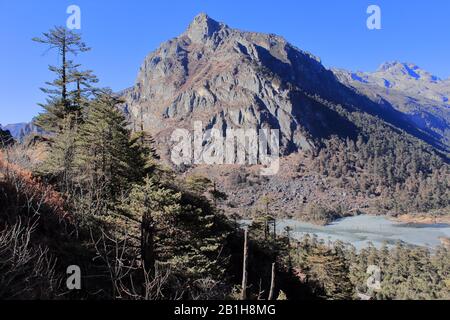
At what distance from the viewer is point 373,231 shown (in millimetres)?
152875

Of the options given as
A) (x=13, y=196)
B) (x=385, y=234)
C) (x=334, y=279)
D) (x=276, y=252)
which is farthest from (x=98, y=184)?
(x=385, y=234)

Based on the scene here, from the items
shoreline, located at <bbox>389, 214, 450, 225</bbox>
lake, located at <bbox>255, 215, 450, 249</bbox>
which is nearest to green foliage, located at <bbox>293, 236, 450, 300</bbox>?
lake, located at <bbox>255, 215, 450, 249</bbox>

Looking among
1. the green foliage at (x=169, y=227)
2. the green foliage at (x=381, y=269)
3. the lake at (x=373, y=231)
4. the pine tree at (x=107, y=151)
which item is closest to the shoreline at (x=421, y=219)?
the lake at (x=373, y=231)

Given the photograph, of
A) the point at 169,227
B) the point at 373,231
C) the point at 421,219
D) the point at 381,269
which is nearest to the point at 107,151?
the point at 169,227

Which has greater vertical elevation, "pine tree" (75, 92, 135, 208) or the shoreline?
"pine tree" (75, 92, 135, 208)

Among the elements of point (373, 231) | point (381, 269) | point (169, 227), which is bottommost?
point (373, 231)

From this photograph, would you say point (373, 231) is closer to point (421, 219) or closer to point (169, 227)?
point (421, 219)

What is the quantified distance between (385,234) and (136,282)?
150063 millimetres

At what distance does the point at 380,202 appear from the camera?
636 ft

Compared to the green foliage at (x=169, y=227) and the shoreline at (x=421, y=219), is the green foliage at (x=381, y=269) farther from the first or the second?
Answer: the shoreline at (x=421, y=219)

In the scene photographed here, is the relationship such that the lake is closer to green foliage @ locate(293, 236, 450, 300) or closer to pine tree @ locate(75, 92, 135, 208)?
green foliage @ locate(293, 236, 450, 300)

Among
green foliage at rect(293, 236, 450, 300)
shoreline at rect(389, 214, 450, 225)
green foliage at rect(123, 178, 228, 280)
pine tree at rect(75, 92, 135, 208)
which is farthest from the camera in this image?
shoreline at rect(389, 214, 450, 225)

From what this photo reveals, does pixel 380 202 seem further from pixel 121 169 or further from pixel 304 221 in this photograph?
pixel 121 169

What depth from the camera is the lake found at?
13325cm
